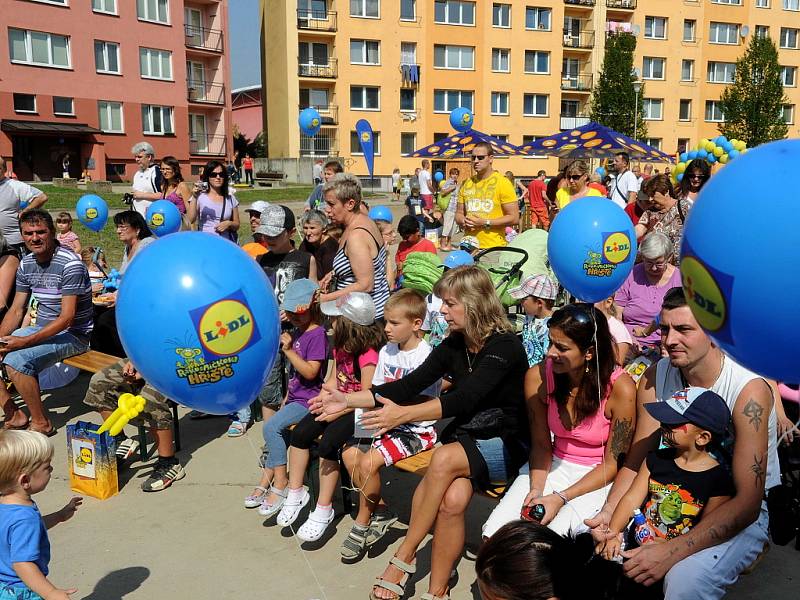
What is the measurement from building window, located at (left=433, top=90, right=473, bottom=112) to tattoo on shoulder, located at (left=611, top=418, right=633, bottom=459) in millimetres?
39472

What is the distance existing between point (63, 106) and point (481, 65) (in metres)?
22.4

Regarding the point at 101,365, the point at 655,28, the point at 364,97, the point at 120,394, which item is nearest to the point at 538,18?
the point at 655,28

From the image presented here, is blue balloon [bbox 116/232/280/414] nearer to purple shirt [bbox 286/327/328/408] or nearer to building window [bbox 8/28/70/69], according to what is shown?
purple shirt [bbox 286/327/328/408]

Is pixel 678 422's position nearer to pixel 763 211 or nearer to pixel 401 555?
pixel 763 211

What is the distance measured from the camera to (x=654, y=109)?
46.4 meters

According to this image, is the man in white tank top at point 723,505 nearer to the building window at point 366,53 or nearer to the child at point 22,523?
the child at point 22,523

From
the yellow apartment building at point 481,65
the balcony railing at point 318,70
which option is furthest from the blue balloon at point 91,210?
the balcony railing at point 318,70

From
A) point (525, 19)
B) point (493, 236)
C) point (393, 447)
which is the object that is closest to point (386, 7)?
point (525, 19)

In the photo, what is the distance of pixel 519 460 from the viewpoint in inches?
145

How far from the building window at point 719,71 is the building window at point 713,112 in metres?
1.43

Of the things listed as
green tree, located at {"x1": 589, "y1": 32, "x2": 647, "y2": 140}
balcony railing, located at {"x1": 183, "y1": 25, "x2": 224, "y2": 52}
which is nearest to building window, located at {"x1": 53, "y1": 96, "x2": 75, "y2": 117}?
balcony railing, located at {"x1": 183, "y1": 25, "x2": 224, "y2": 52}

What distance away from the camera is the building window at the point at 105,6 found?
1309 inches

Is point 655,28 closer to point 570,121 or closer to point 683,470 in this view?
point 570,121

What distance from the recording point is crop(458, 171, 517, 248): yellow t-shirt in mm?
6777
